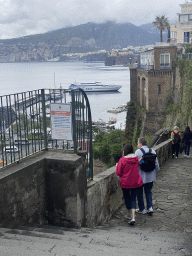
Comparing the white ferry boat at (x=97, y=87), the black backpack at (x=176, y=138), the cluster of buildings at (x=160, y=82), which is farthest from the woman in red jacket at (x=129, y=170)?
the white ferry boat at (x=97, y=87)

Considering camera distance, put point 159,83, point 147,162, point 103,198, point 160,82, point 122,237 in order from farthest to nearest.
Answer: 1. point 159,83
2. point 160,82
3. point 103,198
4. point 147,162
5. point 122,237

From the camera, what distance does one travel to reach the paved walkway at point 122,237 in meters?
3.08

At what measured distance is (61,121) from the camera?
16.4 feet

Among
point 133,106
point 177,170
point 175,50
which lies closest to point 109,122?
point 133,106

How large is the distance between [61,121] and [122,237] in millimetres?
2016

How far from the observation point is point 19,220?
412 cm

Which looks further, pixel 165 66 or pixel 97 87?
pixel 97 87

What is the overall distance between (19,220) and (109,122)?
70.8 m

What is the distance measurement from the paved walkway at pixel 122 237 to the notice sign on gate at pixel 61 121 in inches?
58.7

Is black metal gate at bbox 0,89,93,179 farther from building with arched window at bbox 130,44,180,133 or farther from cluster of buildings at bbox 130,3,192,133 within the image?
building with arched window at bbox 130,44,180,133

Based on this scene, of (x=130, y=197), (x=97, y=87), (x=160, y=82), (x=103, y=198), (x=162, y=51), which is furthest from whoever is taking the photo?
(x=97, y=87)

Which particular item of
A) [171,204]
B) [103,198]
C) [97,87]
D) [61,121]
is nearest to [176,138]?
[171,204]

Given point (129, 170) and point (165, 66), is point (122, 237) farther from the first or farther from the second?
point (165, 66)

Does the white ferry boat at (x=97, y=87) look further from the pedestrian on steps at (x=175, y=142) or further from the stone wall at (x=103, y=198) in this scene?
the stone wall at (x=103, y=198)
